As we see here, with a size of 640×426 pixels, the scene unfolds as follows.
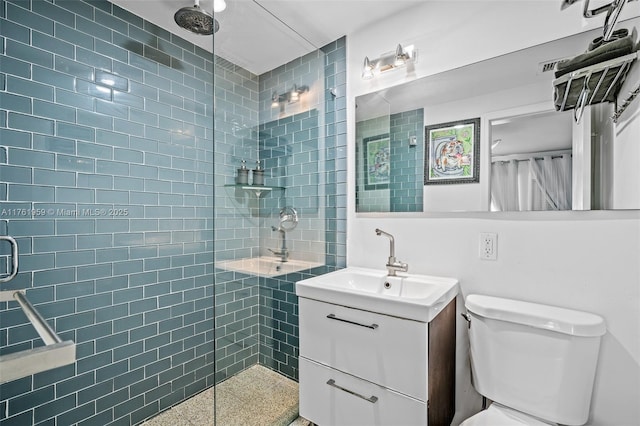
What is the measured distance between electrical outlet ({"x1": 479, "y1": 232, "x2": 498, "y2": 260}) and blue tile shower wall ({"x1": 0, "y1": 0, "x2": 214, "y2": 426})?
1809 mm

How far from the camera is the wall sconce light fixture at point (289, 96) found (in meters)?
1.92

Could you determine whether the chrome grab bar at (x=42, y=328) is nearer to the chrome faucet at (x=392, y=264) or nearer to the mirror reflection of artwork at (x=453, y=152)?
the chrome faucet at (x=392, y=264)

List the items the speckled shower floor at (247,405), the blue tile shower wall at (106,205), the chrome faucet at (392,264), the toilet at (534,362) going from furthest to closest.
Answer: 1. the chrome faucet at (392,264)
2. the speckled shower floor at (247,405)
3. the blue tile shower wall at (106,205)
4. the toilet at (534,362)

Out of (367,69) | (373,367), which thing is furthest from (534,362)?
(367,69)

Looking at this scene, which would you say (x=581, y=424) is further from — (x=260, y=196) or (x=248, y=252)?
(x=260, y=196)

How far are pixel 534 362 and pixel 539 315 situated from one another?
0.19m

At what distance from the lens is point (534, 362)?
1229mm

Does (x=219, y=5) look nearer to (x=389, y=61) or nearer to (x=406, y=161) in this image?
(x=389, y=61)

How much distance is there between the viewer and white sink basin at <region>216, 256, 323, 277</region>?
166 cm

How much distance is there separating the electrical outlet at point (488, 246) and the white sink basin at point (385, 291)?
8.0 inches

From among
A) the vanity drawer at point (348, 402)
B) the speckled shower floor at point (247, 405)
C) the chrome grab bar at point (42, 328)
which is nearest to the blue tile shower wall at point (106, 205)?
the speckled shower floor at point (247, 405)

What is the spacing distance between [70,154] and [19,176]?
242 mm

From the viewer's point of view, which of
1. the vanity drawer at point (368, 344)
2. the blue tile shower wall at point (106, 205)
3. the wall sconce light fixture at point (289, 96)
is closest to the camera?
the vanity drawer at point (368, 344)

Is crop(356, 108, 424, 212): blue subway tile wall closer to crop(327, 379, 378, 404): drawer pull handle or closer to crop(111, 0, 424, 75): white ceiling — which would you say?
crop(111, 0, 424, 75): white ceiling
